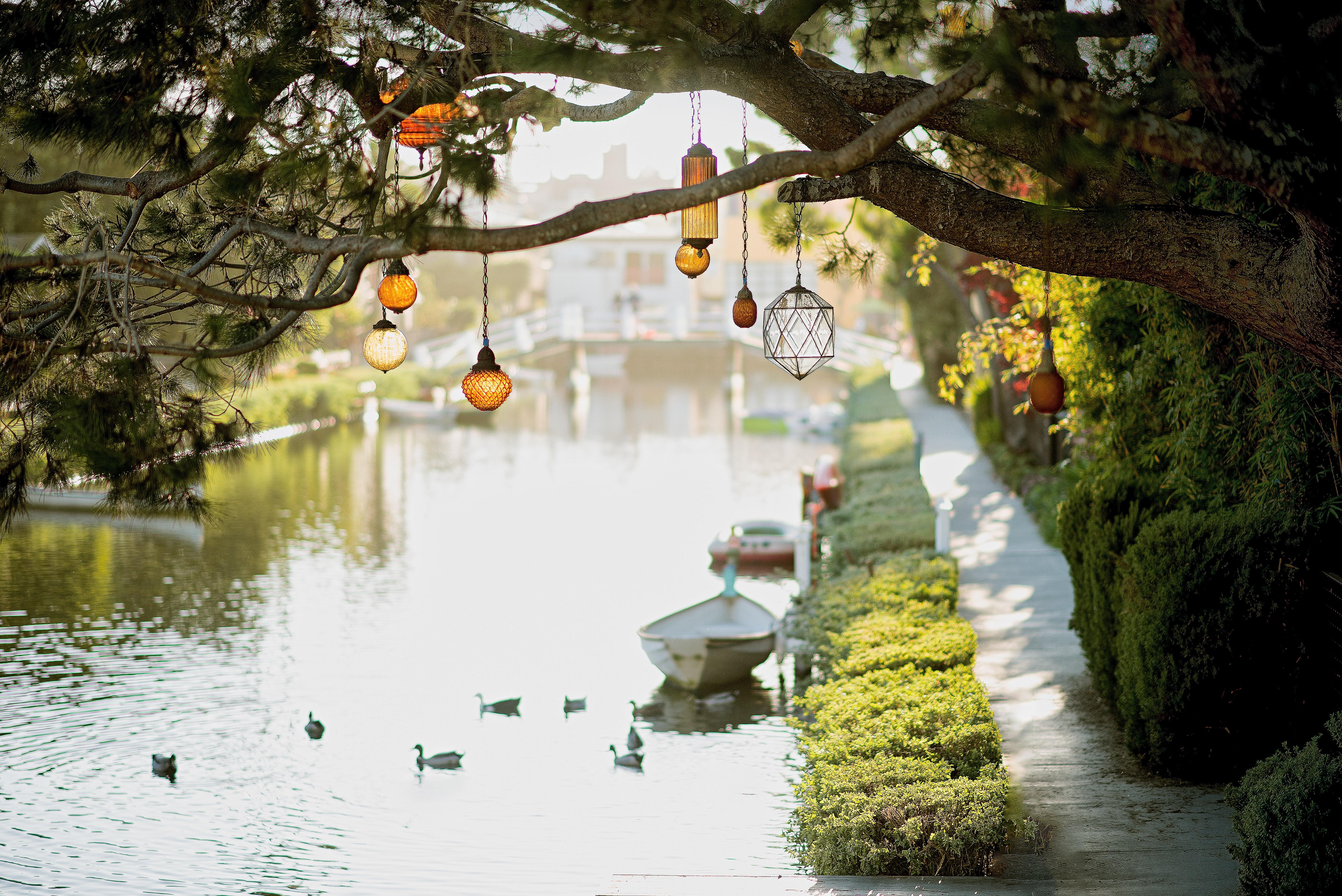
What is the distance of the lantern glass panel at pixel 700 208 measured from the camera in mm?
7910

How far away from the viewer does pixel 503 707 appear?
12.2 meters

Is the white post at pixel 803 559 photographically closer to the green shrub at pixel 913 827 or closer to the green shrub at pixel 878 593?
the green shrub at pixel 878 593

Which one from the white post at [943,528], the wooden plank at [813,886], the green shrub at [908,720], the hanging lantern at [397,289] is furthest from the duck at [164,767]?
the white post at [943,528]

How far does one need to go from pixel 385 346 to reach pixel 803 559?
30.9ft

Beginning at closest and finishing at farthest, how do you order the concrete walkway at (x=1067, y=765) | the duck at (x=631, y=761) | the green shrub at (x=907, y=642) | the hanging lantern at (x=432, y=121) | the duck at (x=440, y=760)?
the hanging lantern at (x=432, y=121) → the concrete walkway at (x=1067, y=765) → the green shrub at (x=907, y=642) → the duck at (x=440, y=760) → the duck at (x=631, y=761)

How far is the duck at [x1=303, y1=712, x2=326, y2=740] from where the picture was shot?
37.2 feet

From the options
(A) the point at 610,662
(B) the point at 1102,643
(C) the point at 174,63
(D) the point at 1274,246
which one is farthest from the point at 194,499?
(A) the point at 610,662

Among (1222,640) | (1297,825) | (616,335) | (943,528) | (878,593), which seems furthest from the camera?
(616,335)

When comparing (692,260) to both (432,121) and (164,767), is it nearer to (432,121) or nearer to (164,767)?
(432,121)

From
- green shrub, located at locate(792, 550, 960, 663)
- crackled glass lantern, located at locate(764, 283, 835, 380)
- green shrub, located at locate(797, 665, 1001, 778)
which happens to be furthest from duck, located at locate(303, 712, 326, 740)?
crackled glass lantern, located at locate(764, 283, 835, 380)

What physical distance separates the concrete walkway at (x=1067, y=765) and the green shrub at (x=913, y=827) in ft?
0.93

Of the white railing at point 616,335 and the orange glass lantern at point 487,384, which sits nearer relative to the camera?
the orange glass lantern at point 487,384

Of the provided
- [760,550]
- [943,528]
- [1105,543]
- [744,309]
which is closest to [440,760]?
[744,309]

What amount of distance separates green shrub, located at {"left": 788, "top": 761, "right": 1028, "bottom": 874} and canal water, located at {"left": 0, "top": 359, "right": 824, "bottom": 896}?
1.61 m
